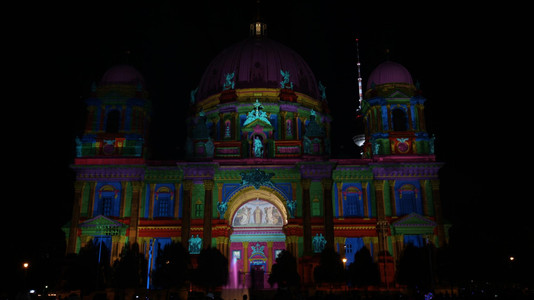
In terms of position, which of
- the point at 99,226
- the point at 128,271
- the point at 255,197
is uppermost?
the point at 255,197

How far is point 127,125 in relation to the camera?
53625 mm

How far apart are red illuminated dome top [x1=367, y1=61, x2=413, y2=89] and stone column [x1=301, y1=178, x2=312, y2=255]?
14.6 metres

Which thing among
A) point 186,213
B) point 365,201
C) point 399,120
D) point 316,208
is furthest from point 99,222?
point 399,120

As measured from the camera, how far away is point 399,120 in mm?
55281

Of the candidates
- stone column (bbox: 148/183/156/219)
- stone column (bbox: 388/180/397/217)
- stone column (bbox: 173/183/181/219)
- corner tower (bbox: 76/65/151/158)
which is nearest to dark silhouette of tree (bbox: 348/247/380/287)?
stone column (bbox: 388/180/397/217)

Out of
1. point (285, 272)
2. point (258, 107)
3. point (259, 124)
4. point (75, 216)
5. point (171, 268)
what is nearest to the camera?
point (171, 268)

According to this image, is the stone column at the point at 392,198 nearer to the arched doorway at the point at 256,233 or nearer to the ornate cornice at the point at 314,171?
the ornate cornice at the point at 314,171

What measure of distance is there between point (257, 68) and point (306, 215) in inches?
867

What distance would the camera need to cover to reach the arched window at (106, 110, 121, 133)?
5472 cm

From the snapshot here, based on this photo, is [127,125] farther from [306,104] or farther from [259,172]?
[306,104]

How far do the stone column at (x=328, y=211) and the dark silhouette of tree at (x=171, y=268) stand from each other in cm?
1356

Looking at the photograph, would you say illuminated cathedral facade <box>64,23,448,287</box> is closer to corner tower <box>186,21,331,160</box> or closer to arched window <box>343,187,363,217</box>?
arched window <box>343,187,363,217</box>

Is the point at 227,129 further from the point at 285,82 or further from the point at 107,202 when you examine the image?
the point at 107,202

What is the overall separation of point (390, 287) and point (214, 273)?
16194mm
